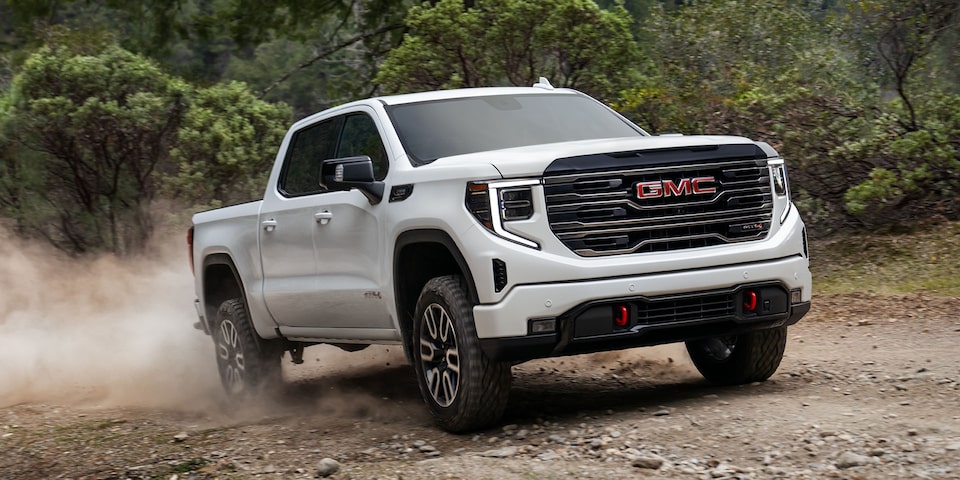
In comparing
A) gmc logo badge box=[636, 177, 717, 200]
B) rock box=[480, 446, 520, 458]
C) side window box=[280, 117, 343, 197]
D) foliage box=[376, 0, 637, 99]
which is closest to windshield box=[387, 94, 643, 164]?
side window box=[280, 117, 343, 197]

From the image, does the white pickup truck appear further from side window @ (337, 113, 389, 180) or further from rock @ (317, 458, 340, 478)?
rock @ (317, 458, 340, 478)

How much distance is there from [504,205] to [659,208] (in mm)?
829

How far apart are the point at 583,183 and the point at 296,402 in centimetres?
355

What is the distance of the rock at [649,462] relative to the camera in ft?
17.7

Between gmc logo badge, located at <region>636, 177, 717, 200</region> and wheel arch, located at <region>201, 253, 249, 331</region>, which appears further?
wheel arch, located at <region>201, 253, 249, 331</region>

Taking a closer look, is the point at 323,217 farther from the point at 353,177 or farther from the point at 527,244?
the point at 527,244

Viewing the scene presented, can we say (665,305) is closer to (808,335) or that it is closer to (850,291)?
(808,335)

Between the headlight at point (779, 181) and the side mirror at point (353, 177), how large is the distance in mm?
2162

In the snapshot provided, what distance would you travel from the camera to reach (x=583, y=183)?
20.3 feet

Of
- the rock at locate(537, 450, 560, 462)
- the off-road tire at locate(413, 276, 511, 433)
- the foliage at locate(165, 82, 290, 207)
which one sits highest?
the foliage at locate(165, 82, 290, 207)

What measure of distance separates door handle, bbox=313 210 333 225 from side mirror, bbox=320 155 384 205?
378 mm

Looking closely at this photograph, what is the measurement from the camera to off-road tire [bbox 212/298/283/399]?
8.91 m

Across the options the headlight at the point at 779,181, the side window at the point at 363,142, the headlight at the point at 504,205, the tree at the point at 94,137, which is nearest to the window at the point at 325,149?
the side window at the point at 363,142

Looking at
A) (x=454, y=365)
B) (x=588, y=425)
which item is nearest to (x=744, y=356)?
(x=588, y=425)
